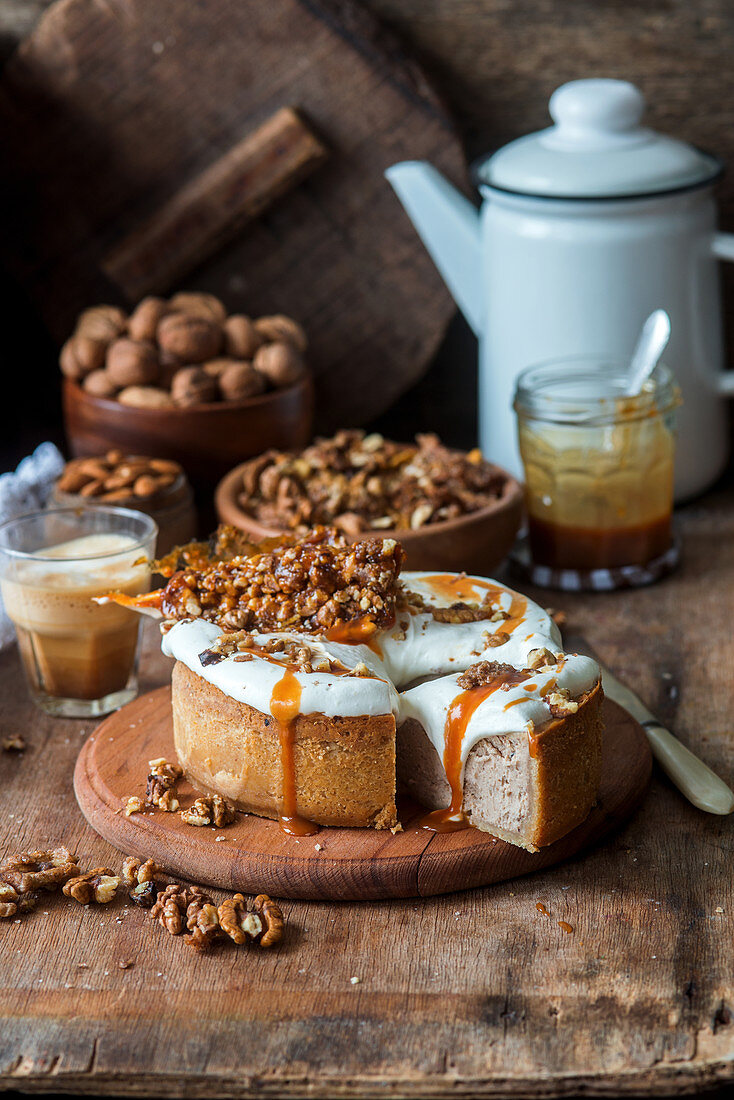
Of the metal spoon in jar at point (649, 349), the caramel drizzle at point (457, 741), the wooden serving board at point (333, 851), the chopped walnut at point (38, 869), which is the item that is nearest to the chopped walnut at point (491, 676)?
the caramel drizzle at point (457, 741)

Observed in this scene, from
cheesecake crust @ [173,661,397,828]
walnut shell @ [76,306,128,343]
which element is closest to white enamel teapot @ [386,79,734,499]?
walnut shell @ [76,306,128,343]

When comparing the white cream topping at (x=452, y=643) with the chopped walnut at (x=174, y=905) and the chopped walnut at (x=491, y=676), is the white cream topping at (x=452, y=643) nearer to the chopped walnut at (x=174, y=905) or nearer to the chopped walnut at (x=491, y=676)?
the chopped walnut at (x=491, y=676)

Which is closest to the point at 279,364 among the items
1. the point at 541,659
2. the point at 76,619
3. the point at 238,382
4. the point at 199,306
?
the point at 238,382

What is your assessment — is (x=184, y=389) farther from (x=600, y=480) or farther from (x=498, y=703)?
(x=498, y=703)

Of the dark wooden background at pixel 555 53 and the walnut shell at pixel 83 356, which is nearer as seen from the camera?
the walnut shell at pixel 83 356

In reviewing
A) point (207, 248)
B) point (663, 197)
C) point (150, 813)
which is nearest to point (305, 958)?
point (150, 813)
